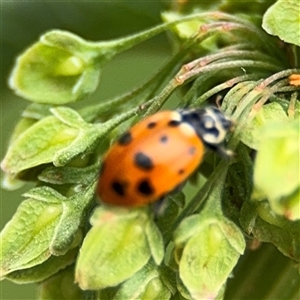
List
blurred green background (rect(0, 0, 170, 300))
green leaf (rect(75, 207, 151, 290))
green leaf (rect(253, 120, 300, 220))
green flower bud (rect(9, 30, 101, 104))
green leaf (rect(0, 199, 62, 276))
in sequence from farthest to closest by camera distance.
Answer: blurred green background (rect(0, 0, 170, 300)) < green flower bud (rect(9, 30, 101, 104)) < green leaf (rect(0, 199, 62, 276)) < green leaf (rect(75, 207, 151, 290)) < green leaf (rect(253, 120, 300, 220))

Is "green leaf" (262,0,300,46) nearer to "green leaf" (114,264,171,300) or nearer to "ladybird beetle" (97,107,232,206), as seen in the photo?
"ladybird beetle" (97,107,232,206)

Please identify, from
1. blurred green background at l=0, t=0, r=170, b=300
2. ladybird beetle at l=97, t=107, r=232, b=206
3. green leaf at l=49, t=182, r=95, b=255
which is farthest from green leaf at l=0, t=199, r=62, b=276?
blurred green background at l=0, t=0, r=170, b=300

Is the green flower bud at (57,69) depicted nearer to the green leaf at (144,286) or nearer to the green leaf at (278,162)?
the green leaf at (144,286)

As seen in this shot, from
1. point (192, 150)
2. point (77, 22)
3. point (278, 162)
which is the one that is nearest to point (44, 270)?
point (192, 150)

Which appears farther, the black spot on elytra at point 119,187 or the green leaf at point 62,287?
the green leaf at point 62,287

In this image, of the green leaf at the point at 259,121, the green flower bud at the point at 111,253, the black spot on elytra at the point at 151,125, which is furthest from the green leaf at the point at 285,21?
the green flower bud at the point at 111,253
